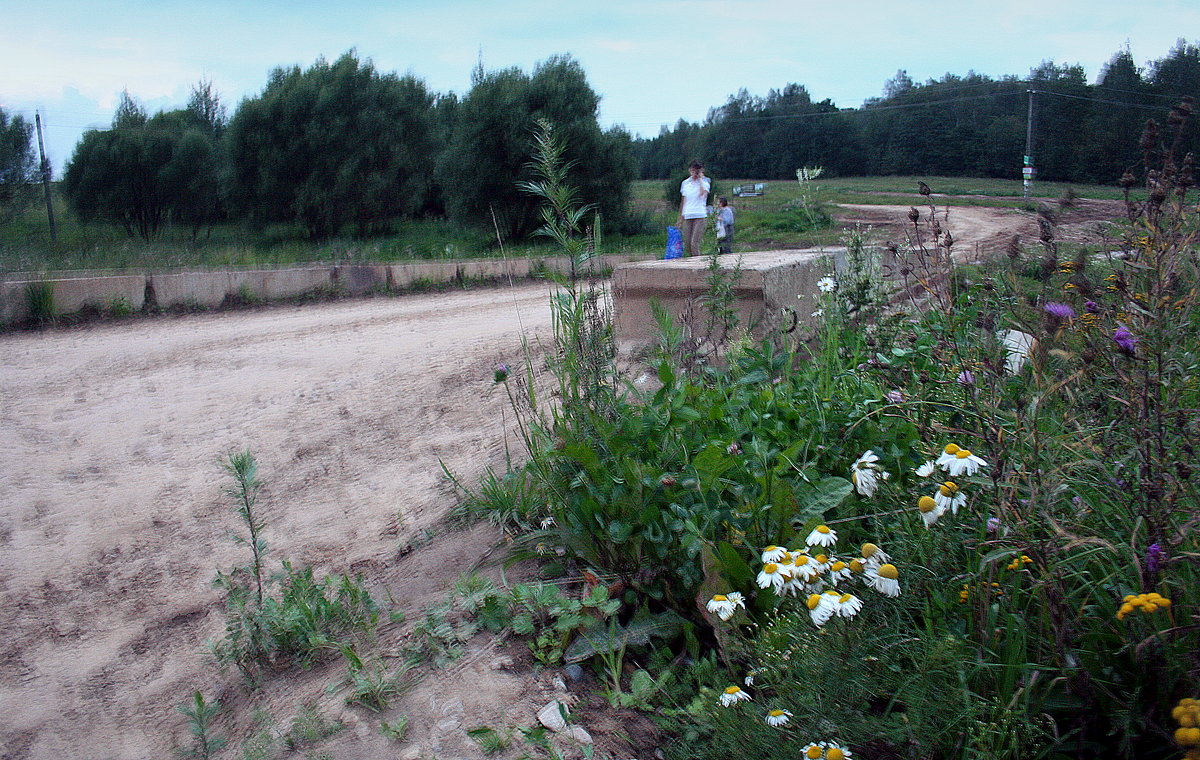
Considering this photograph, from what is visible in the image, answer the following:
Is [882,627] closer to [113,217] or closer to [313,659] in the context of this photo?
[313,659]

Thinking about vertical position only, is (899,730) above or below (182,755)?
above

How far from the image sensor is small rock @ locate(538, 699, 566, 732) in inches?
88.5

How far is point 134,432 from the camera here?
15.8 feet

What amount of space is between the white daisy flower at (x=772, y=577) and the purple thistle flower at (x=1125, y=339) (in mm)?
910

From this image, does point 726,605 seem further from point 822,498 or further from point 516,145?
point 516,145

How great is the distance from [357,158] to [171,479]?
60.6ft

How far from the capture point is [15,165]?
854 inches

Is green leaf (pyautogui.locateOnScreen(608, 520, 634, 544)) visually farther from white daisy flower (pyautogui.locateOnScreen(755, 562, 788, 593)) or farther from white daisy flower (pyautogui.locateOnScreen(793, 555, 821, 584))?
white daisy flower (pyautogui.locateOnScreen(793, 555, 821, 584))

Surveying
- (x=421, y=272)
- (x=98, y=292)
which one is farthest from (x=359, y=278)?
(x=98, y=292)

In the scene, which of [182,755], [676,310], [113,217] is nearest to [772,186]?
[113,217]

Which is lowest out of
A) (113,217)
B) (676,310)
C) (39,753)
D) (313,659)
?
(39,753)

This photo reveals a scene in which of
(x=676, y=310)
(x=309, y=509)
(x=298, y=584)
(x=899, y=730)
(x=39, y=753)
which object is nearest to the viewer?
(x=899, y=730)

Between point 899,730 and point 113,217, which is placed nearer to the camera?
point 899,730

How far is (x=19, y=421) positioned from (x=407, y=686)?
377 centimetres
